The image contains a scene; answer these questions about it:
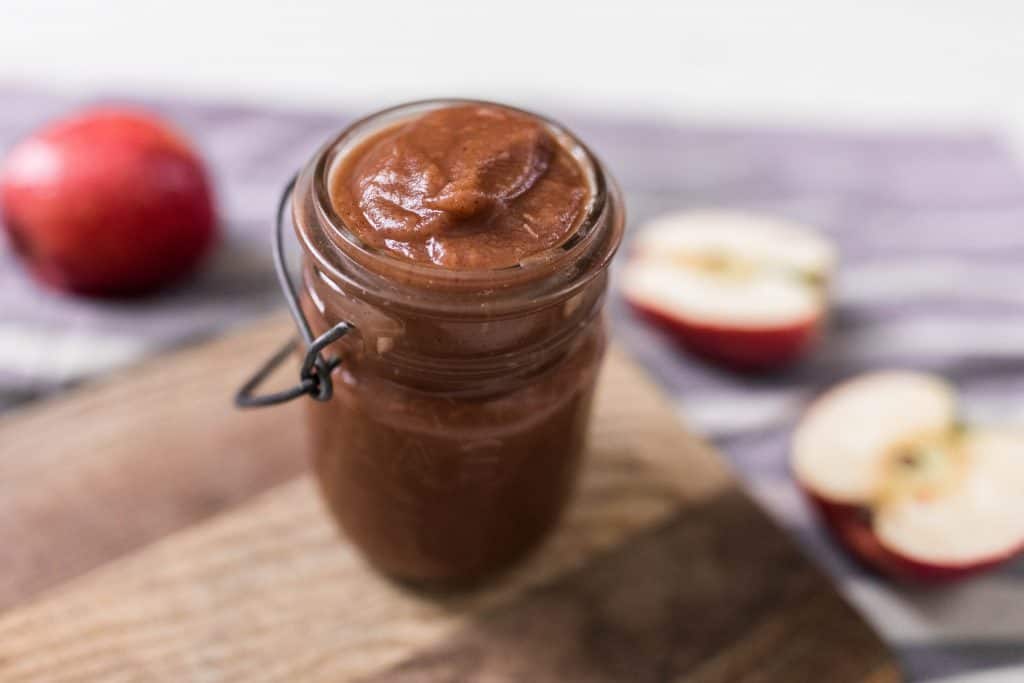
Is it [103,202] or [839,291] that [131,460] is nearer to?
[103,202]

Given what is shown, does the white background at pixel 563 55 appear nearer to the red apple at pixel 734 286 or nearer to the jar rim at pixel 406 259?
the red apple at pixel 734 286

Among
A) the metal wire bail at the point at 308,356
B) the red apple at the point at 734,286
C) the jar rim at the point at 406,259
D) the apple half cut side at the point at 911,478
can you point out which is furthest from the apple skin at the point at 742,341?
the metal wire bail at the point at 308,356

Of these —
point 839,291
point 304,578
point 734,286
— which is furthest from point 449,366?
point 839,291

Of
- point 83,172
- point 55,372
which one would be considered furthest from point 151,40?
point 55,372

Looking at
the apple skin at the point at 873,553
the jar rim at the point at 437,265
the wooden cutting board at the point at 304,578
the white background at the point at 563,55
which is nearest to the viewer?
the jar rim at the point at 437,265

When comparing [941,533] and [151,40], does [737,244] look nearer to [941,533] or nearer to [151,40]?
[941,533]

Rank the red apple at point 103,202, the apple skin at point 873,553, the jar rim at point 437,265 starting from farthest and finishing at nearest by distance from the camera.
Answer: the red apple at point 103,202 < the apple skin at point 873,553 < the jar rim at point 437,265

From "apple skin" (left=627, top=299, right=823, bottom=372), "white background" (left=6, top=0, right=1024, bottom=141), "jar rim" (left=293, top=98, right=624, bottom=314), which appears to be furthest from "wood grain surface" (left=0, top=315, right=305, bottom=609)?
"white background" (left=6, top=0, right=1024, bottom=141)
